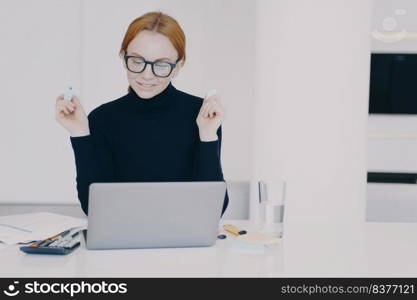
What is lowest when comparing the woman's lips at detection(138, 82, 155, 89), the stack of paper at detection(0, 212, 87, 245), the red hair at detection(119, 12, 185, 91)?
the stack of paper at detection(0, 212, 87, 245)

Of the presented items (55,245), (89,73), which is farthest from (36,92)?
(55,245)

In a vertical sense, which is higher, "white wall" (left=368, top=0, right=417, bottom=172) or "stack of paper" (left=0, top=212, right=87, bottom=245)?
"white wall" (left=368, top=0, right=417, bottom=172)

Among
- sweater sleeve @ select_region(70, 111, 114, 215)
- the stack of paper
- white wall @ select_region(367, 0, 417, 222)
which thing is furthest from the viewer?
white wall @ select_region(367, 0, 417, 222)

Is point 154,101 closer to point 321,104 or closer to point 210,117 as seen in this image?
point 210,117

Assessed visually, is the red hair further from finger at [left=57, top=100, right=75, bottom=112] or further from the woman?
finger at [left=57, top=100, right=75, bottom=112]

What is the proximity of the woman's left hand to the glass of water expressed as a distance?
0.97 ft

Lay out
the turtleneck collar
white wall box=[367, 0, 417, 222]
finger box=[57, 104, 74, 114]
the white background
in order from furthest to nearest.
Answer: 1. white wall box=[367, 0, 417, 222]
2. the white background
3. the turtleneck collar
4. finger box=[57, 104, 74, 114]

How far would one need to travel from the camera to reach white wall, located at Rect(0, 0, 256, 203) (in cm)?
336

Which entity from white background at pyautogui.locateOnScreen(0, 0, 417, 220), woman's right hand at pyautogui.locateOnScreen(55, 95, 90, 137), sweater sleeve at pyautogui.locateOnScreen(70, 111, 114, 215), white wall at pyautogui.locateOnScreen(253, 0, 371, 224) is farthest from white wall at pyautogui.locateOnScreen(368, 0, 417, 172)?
woman's right hand at pyautogui.locateOnScreen(55, 95, 90, 137)

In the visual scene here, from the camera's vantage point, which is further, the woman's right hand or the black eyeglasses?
the black eyeglasses

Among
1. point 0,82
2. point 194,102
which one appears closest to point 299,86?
point 194,102

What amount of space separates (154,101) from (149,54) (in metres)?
0.20

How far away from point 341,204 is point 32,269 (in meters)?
1.92

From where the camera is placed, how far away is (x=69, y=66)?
3.39 m
